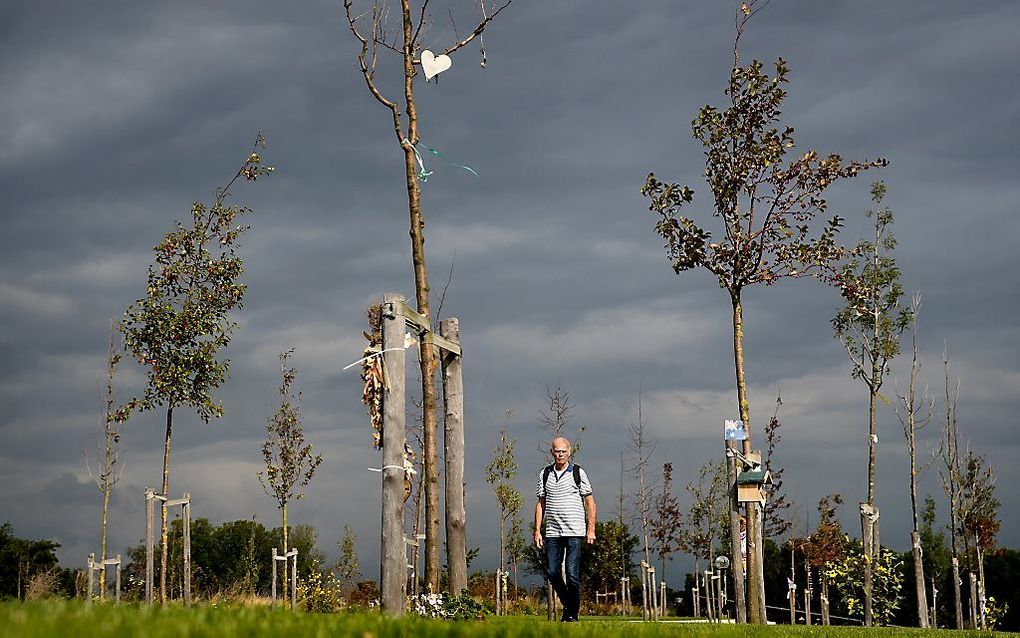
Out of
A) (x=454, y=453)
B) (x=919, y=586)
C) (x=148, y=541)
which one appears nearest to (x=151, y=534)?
(x=148, y=541)

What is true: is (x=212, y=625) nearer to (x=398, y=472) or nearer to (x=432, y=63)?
(x=398, y=472)

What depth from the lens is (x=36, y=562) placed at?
37781mm

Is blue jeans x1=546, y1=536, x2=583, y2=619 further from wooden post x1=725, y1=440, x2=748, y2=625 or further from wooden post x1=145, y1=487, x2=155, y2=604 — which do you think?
wooden post x1=145, y1=487, x2=155, y2=604

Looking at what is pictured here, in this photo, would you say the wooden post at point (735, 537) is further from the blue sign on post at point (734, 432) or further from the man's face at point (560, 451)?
the man's face at point (560, 451)

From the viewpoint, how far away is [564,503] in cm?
1181

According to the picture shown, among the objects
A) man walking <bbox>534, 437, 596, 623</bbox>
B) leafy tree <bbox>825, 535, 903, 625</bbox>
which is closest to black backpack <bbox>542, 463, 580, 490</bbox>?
man walking <bbox>534, 437, 596, 623</bbox>

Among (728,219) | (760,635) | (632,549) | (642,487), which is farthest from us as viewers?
(632,549)

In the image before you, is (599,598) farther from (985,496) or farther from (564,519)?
(564,519)

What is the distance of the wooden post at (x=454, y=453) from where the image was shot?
12492mm

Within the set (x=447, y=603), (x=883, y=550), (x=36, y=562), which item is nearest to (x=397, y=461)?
(x=447, y=603)

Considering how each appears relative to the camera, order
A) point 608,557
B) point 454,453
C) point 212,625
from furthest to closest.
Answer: point 608,557
point 454,453
point 212,625

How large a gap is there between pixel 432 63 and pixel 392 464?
6.50 metres

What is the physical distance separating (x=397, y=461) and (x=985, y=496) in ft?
99.4

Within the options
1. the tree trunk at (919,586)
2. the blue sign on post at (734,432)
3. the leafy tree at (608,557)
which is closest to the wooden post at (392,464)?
the blue sign on post at (734,432)
